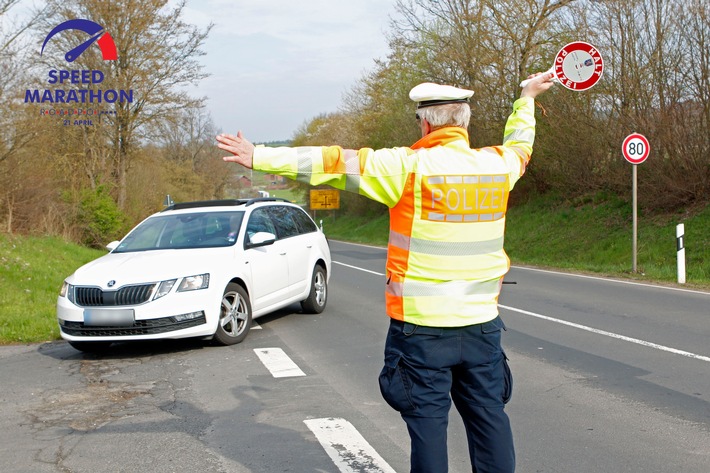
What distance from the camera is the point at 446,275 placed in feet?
10.1

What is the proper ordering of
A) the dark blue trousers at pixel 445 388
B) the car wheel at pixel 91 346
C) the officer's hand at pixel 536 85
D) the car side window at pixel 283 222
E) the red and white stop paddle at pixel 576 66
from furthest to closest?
1. the car side window at pixel 283 222
2. the car wheel at pixel 91 346
3. the red and white stop paddle at pixel 576 66
4. the officer's hand at pixel 536 85
5. the dark blue trousers at pixel 445 388

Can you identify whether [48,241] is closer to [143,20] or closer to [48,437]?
[143,20]

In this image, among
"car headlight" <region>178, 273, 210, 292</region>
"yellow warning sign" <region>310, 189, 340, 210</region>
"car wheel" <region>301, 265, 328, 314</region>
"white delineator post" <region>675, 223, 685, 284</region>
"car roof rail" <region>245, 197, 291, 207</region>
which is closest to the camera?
Answer: "car headlight" <region>178, 273, 210, 292</region>

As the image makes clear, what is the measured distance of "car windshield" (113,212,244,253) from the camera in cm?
927

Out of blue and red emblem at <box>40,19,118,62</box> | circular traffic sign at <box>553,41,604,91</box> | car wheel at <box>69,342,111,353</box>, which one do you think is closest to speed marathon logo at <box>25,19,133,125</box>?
blue and red emblem at <box>40,19,118,62</box>

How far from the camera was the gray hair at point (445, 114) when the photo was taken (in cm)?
309

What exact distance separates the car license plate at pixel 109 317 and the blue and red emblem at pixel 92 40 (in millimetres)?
21024

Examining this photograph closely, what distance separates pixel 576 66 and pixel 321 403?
10.4ft

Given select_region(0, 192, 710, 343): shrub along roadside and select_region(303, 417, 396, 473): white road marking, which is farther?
select_region(0, 192, 710, 343): shrub along roadside

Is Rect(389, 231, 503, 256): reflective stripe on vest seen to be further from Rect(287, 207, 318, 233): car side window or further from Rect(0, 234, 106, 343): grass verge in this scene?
Rect(287, 207, 318, 233): car side window

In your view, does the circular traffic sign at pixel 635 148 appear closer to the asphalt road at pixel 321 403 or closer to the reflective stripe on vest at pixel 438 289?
the asphalt road at pixel 321 403

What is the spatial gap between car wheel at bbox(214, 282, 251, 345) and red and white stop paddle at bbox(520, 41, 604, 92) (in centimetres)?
494

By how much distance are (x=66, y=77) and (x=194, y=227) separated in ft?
62.4

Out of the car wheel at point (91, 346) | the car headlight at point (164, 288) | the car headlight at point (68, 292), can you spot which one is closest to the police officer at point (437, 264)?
the car headlight at point (164, 288)
